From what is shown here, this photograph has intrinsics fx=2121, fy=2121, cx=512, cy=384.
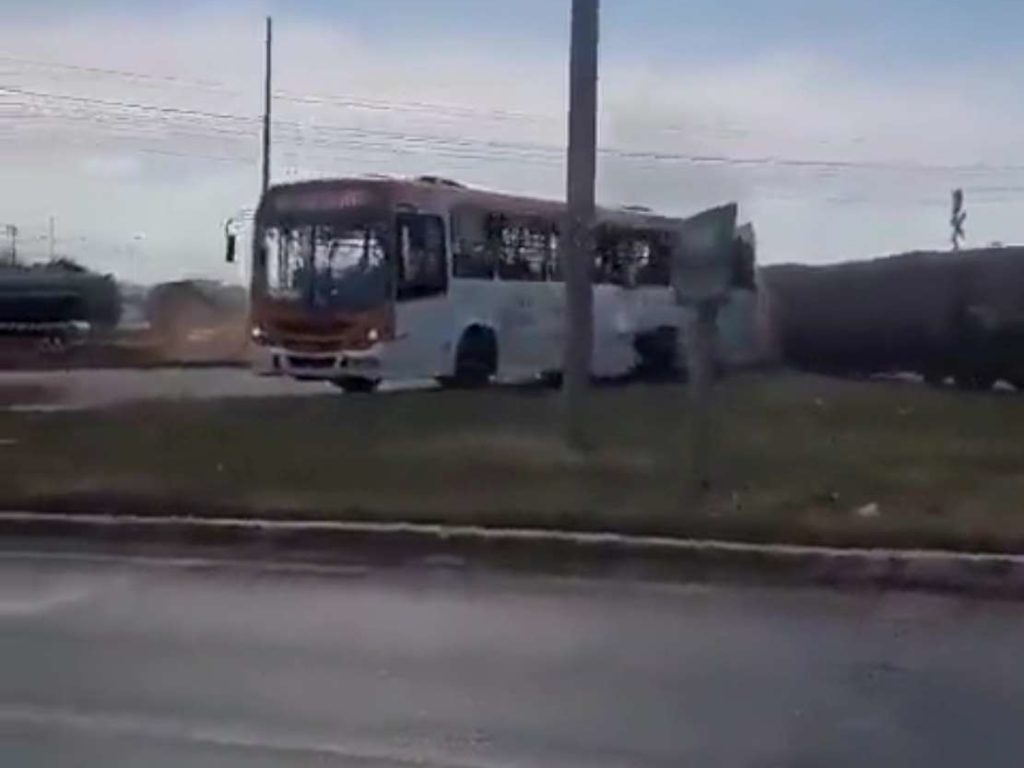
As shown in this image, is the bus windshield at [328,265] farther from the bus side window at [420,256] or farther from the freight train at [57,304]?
the freight train at [57,304]

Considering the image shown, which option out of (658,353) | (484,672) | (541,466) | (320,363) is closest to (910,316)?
(658,353)

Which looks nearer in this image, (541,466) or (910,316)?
(541,466)

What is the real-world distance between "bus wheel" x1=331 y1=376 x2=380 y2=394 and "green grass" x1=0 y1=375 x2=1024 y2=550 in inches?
129

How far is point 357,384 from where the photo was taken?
100ft

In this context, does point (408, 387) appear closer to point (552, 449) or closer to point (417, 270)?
point (417, 270)

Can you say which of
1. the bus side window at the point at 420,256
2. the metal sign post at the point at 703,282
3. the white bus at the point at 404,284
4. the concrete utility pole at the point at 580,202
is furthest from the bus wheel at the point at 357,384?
the metal sign post at the point at 703,282

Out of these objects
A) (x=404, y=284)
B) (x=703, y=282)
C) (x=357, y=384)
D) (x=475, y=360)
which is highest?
(x=703, y=282)

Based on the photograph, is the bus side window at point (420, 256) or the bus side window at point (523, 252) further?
the bus side window at point (523, 252)

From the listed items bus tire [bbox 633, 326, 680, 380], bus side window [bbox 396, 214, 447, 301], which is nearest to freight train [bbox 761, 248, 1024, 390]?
bus tire [bbox 633, 326, 680, 380]

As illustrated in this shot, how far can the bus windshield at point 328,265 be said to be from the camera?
30.0 metres

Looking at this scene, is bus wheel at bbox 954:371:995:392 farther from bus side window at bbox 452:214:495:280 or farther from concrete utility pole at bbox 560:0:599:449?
concrete utility pole at bbox 560:0:599:449

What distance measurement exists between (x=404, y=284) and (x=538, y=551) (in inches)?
687

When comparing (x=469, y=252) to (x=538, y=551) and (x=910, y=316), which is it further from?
(x=538, y=551)

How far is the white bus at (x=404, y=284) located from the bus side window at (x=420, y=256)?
0.02m
